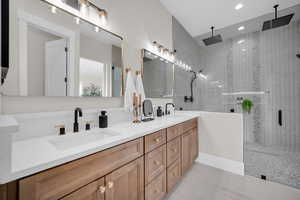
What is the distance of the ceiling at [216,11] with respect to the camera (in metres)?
2.33

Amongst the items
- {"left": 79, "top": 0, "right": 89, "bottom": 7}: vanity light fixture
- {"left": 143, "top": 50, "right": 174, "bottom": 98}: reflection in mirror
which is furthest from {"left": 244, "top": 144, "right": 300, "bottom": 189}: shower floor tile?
{"left": 79, "top": 0, "right": 89, "bottom": 7}: vanity light fixture

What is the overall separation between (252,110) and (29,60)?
4.18m

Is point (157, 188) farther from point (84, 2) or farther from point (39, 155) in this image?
point (84, 2)

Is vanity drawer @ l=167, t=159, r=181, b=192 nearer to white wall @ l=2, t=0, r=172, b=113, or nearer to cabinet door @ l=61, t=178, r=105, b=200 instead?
cabinet door @ l=61, t=178, r=105, b=200

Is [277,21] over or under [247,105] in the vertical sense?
over

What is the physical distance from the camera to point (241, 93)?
3.34 metres

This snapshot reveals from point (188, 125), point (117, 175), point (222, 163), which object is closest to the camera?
point (117, 175)

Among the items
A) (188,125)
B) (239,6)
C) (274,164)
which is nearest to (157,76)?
(188,125)

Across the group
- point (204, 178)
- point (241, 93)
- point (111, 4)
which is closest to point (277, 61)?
point (241, 93)

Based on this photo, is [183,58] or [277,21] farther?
[183,58]

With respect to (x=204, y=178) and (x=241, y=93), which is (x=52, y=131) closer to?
(x=204, y=178)

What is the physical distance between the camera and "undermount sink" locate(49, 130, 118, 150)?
3.00ft

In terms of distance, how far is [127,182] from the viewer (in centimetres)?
93

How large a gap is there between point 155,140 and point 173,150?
441mm
